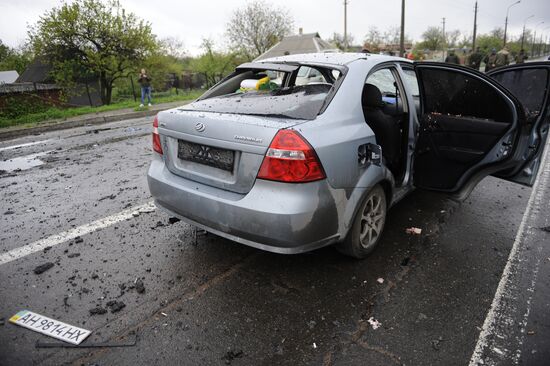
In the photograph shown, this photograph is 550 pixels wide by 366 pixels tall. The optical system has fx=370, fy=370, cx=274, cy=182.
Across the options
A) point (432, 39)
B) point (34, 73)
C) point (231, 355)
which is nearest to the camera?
point (231, 355)

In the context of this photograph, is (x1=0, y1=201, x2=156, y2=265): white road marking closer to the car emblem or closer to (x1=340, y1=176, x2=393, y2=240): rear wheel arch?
the car emblem

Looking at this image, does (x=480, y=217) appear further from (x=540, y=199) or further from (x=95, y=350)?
(x=95, y=350)

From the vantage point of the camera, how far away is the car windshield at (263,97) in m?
2.81

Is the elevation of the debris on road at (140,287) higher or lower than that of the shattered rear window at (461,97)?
lower

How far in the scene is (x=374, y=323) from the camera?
8.24 ft

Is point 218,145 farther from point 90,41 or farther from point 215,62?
point 215,62

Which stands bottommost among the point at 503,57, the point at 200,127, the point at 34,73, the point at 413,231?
the point at 413,231

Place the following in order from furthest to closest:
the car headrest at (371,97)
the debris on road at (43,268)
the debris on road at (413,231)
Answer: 1. the debris on road at (413,231)
2. the car headrest at (371,97)
3. the debris on road at (43,268)

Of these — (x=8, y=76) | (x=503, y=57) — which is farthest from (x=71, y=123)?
(x=8, y=76)

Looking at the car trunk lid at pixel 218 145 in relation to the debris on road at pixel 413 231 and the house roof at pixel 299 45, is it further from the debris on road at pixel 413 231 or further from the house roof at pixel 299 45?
the house roof at pixel 299 45

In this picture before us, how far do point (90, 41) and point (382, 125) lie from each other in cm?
2903

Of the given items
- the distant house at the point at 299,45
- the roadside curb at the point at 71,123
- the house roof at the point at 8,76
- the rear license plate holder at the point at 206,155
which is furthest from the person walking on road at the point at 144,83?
the house roof at the point at 8,76

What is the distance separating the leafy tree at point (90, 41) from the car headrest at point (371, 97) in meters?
28.2

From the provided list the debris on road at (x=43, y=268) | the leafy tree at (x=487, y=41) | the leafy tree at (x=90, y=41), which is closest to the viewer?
the debris on road at (x=43, y=268)
